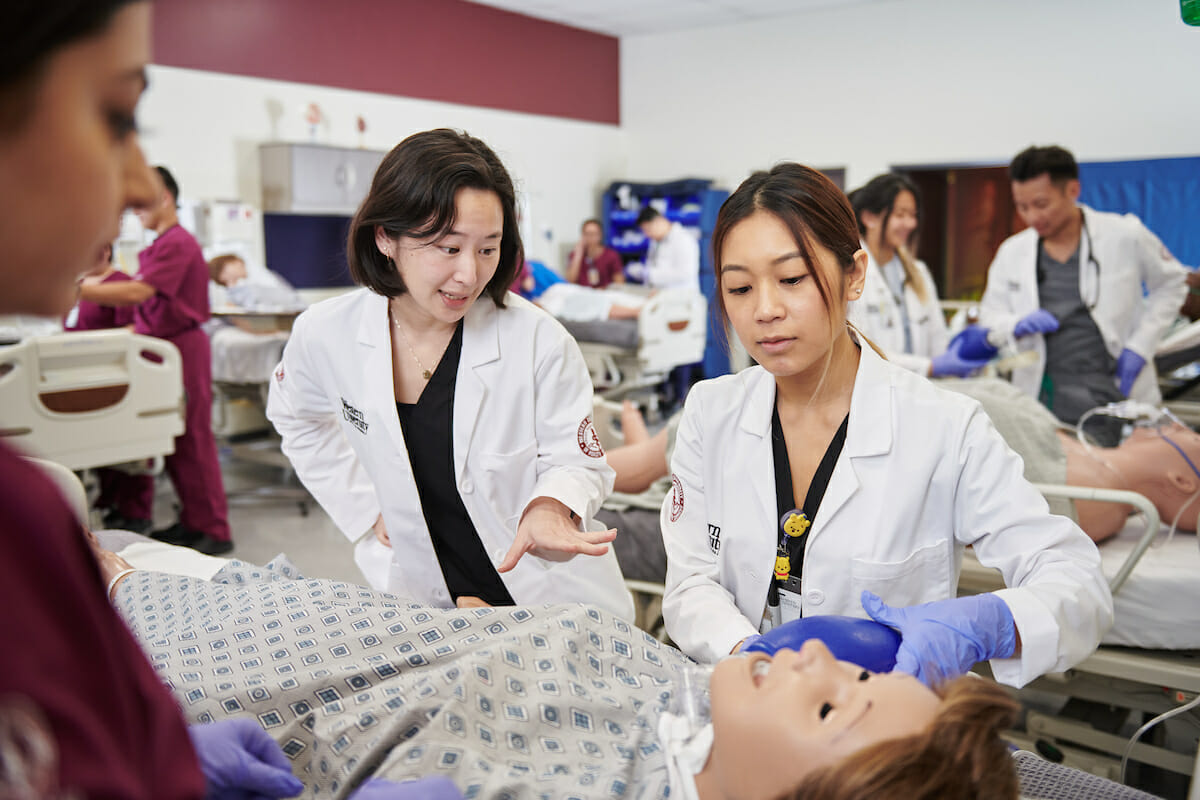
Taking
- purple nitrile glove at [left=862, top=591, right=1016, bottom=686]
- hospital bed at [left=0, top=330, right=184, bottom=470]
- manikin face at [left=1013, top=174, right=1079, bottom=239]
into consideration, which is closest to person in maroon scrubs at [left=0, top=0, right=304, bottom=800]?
purple nitrile glove at [left=862, top=591, right=1016, bottom=686]

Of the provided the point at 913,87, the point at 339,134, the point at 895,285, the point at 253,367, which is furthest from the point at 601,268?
the point at 895,285

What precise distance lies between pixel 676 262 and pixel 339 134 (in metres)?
2.76

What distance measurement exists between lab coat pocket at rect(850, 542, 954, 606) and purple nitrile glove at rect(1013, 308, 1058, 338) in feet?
7.35

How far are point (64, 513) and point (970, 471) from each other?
122 centimetres

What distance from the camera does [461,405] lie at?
1776 mm

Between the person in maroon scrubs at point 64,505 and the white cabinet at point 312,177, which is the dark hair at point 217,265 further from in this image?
the person in maroon scrubs at point 64,505

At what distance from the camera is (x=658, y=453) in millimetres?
3068

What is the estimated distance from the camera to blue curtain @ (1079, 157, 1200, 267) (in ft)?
19.7

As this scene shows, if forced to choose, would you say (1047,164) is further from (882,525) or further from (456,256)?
(456,256)

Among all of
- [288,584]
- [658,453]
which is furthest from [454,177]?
[658,453]

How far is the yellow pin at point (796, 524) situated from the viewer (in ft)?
4.82

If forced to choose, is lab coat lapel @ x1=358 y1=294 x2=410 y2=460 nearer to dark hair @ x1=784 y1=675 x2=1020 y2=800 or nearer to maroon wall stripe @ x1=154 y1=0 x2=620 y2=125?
dark hair @ x1=784 y1=675 x2=1020 y2=800

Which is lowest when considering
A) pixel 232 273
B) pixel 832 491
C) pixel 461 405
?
pixel 832 491

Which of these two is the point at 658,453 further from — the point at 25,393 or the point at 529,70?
the point at 529,70
